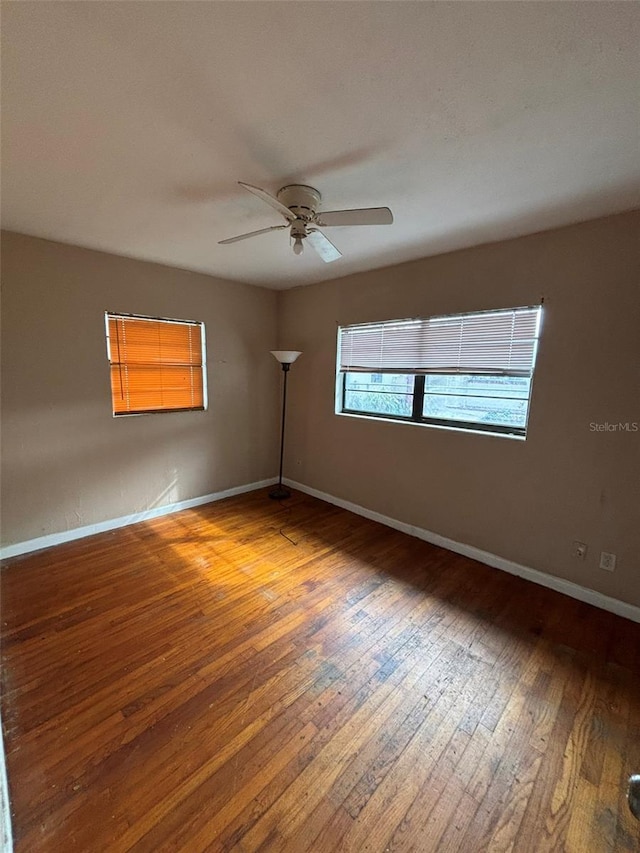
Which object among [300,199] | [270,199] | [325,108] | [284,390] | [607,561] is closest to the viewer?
[325,108]

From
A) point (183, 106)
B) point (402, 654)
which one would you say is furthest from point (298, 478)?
point (183, 106)

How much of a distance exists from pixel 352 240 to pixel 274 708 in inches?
113

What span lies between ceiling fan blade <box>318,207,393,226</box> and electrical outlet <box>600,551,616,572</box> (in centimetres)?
246

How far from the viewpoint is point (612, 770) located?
1.32m

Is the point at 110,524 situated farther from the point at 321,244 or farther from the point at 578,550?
the point at 578,550

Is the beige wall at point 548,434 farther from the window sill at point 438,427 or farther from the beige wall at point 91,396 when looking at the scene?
the beige wall at point 91,396

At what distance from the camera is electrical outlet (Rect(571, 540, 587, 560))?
2291 millimetres

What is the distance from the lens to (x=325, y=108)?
4.11 ft

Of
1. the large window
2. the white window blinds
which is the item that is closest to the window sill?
the large window

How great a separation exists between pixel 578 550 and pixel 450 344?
5.77 feet

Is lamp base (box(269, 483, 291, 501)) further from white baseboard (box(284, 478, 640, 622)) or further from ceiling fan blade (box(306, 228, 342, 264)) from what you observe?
ceiling fan blade (box(306, 228, 342, 264))

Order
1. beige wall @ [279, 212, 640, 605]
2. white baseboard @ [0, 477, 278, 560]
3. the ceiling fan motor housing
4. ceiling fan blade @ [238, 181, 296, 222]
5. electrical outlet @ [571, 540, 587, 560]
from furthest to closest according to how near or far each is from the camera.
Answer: white baseboard @ [0, 477, 278, 560], electrical outlet @ [571, 540, 587, 560], beige wall @ [279, 212, 640, 605], the ceiling fan motor housing, ceiling fan blade @ [238, 181, 296, 222]

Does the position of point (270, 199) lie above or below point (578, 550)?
above

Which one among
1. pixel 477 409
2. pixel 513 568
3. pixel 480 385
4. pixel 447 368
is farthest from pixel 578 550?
pixel 447 368
